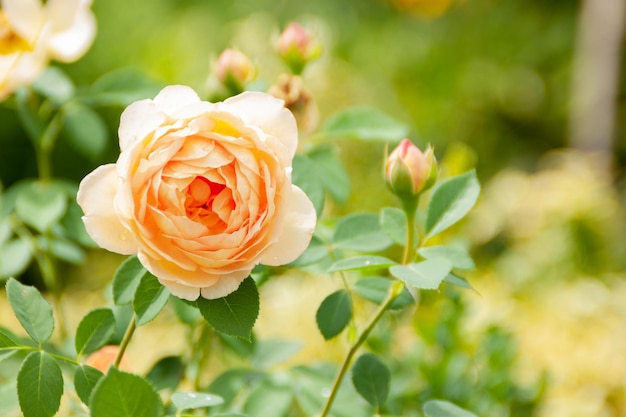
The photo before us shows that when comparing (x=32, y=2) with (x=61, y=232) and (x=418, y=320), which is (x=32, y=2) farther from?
(x=418, y=320)

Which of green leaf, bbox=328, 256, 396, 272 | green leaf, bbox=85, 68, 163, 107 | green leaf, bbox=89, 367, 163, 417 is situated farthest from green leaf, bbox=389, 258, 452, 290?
green leaf, bbox=85, 68, 163, 107

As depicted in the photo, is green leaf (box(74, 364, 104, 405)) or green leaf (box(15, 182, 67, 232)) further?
green leaf (box(15, 182, 67, 232))

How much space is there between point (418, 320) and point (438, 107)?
127cm

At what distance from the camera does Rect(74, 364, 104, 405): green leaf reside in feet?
1.09

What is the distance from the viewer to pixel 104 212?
0.32 metres

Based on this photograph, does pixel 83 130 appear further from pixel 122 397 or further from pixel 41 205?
pixel 122 397

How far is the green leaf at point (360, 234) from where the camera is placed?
39cm

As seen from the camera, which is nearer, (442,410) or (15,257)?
(442,410)

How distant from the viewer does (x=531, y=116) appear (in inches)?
82.3

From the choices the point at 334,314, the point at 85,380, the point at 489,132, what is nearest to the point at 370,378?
the point at 334,314

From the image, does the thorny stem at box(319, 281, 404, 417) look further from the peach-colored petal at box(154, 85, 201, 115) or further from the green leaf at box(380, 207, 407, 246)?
→ the peach-colored petal at box(154, 85, 201, 115)

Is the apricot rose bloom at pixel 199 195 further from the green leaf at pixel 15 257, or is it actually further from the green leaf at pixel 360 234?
the green leaf at pixel 15 257

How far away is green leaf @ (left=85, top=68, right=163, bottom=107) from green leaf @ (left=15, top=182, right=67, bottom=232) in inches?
2.8

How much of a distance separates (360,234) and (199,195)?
0.11m
